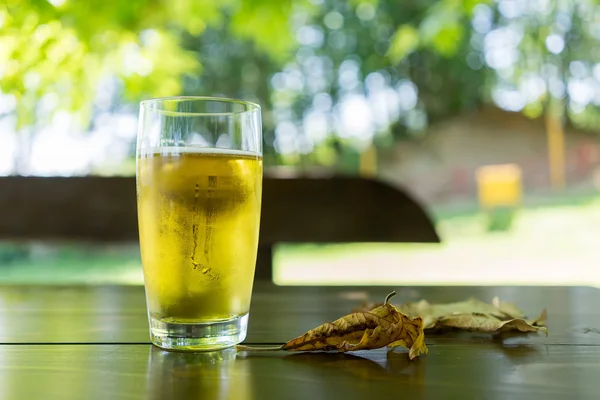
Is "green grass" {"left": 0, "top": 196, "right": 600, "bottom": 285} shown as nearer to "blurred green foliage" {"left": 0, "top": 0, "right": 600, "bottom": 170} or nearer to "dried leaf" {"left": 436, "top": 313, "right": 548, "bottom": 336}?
"blurred green foliage" {"left": 0, "top": 0, "right": 600, "bottom": 170}

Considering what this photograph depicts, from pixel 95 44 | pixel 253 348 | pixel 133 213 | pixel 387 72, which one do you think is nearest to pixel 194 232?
pixel 253 348

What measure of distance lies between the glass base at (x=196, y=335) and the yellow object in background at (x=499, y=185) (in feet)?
22.8

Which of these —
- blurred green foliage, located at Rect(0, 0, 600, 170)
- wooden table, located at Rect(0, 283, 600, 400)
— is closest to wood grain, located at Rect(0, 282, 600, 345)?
wooden table, located at Rect(0, 283, 600, 400)

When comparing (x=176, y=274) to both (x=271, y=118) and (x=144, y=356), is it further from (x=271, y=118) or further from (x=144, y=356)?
(x=271, y=118)

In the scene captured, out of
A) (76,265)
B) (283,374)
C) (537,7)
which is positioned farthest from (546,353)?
(537,7)

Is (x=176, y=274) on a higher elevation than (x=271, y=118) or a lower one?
lower

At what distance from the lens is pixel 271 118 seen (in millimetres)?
7840

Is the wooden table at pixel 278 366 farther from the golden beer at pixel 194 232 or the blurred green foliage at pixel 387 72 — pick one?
the blurred green foliage at pixel 387 72

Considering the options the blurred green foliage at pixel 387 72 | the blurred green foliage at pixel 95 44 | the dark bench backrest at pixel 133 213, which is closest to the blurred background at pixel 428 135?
the blurred green foliage at pixel 387 72

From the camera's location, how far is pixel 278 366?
1.69 ft

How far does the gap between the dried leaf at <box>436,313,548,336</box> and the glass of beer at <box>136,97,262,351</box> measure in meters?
0.23

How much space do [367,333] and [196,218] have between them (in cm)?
20

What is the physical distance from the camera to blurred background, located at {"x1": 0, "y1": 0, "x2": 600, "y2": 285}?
658 centimetres

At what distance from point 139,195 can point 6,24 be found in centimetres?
183
